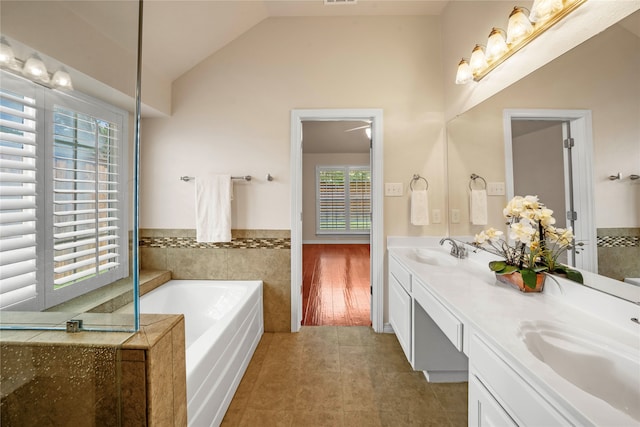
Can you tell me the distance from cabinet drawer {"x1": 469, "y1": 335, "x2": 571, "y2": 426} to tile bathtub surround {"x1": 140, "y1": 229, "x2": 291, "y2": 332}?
1622 mm

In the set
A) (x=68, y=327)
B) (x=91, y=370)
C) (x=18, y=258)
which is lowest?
(x=91, y=370)

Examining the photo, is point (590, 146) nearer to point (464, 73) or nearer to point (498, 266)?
point (498, 266)

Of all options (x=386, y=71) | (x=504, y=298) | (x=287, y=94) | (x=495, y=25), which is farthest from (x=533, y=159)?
(x=287, y=94)

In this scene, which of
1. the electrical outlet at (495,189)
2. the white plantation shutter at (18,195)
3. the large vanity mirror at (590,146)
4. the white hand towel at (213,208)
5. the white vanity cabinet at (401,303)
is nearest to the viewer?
the white plantation shutter at (18,195)

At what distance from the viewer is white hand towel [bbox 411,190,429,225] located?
7.16 feet

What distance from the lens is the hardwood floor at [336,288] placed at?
8.45ft

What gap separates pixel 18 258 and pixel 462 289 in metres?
1.57

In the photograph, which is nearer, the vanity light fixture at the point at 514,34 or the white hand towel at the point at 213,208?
the vanity light fixture at the point at 514,34

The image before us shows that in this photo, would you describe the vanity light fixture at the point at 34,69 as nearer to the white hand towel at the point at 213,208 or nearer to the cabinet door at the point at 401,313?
Result: the white hand towel at the point at 213,208

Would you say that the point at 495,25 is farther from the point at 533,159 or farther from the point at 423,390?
the point at 423,390

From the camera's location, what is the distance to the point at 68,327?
0.67m

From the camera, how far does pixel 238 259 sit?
2307 millimetres

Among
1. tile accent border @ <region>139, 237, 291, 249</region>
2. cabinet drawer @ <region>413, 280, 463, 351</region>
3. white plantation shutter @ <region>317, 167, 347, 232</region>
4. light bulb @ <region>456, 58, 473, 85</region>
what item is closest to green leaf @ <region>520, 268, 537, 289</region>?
cabinet drawer @ <region>413, 280, 463, 351</region>

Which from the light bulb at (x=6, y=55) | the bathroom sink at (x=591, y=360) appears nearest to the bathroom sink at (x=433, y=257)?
the bathroom sink at (x=591, y=360)
